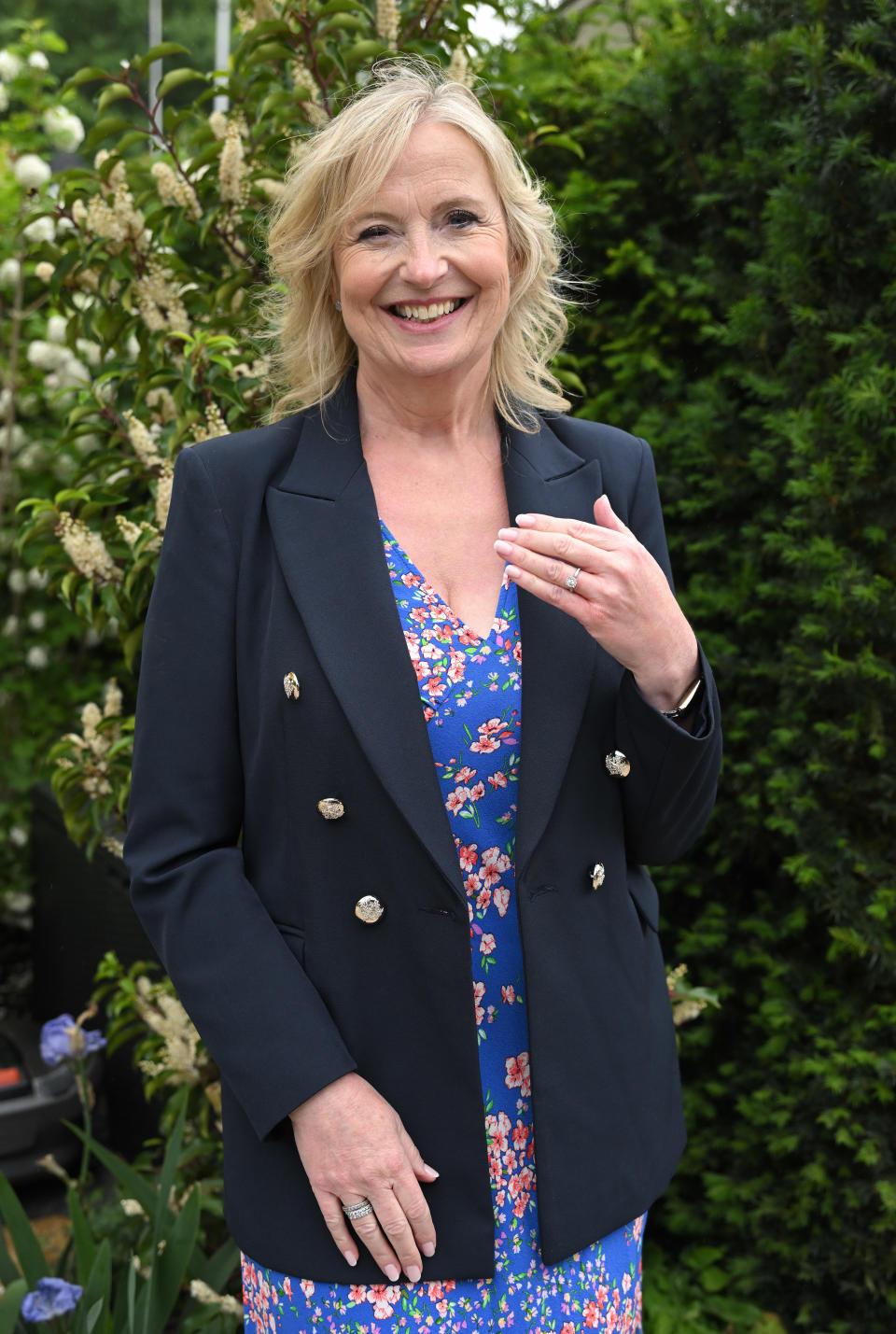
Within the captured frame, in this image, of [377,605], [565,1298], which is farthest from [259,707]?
[565,1298]

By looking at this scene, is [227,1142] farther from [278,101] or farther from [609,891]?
[278,101]

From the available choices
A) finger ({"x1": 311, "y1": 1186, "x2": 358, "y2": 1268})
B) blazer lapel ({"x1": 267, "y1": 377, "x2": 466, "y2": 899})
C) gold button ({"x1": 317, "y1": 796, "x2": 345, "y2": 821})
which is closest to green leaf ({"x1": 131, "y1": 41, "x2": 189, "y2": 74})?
blazer lapel ({"x1": 267, "y1": 377, "x2": 466, "y2": 899})

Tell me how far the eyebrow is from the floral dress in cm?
44

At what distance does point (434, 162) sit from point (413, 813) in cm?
83

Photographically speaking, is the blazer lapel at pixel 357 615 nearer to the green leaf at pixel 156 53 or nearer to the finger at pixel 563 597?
the finger at pixel 563 597

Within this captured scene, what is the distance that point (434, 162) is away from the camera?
1540 millimetres

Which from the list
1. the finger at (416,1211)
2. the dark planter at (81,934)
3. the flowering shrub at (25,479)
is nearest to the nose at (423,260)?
the finger at (416,1211)

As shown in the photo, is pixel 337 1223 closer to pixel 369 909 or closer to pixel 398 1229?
pixel 398 1229

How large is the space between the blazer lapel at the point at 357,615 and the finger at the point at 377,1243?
390mm

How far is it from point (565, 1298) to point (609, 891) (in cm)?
Answer: 51

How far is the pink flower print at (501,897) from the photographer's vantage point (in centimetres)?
153

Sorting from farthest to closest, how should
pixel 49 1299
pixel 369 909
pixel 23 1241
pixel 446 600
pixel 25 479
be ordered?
1. pixel 25 479
2. pixel 23 1241
3. pixel 49 1299
4. pixel 446 600
5. pixel 369 909

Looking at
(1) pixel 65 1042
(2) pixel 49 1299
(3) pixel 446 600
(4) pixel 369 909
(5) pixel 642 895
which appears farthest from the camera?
(1) pixel 65 1042

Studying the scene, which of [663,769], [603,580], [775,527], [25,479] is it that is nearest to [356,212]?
[603,580]
